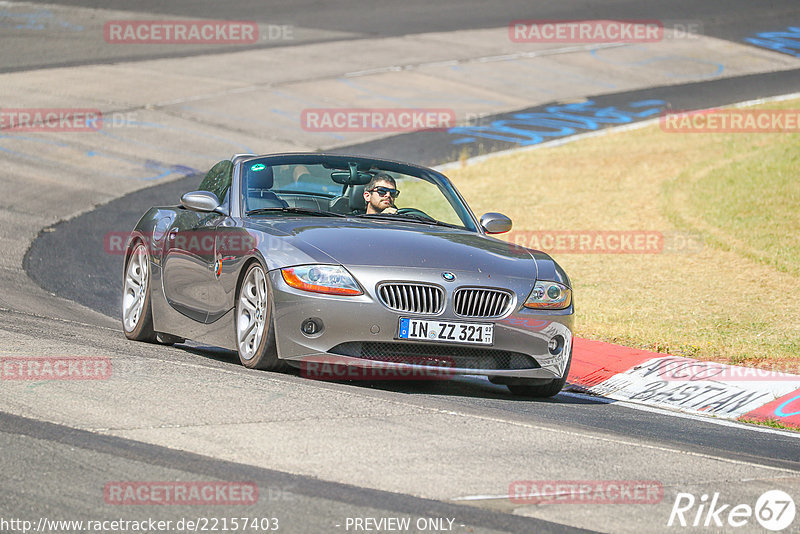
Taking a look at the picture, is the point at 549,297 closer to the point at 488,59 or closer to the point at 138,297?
the point at 138,297

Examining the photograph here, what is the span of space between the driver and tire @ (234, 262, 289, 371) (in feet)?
4.25

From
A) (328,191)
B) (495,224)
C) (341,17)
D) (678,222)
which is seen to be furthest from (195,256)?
(341,17)

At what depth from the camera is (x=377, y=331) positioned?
24.3 ft

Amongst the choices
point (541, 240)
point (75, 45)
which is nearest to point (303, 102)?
point (75, 45)

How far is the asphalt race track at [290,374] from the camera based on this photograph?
5031 mm

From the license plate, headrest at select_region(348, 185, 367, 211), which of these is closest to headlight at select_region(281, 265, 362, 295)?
the license plate

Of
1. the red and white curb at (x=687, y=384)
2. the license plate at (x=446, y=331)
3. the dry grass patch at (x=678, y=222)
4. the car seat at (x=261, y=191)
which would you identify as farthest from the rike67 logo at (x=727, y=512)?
the dry grass patch at (x=678, y=222)

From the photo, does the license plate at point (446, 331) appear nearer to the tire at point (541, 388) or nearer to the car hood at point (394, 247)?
the car hood at point (394, 247)

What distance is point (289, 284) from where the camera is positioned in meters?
7.51

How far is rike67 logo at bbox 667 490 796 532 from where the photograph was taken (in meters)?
5.00

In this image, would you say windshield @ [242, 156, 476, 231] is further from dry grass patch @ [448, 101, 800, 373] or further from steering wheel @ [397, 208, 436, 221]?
dry grass patch @ [448, 101, 800, 373]

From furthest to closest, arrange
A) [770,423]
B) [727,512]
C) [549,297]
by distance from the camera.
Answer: [770,423] < [549,297] < [727,512]

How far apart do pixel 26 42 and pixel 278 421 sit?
24.8 meters

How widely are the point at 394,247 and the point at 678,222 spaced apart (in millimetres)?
10734
